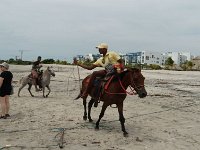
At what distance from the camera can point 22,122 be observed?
12773 millimetres

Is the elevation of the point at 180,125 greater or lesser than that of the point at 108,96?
lesser

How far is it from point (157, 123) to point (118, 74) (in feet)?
9.99

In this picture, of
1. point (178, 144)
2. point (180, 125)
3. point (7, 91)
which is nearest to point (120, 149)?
point (178, 144)

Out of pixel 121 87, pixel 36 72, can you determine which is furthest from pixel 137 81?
pixel 36 72

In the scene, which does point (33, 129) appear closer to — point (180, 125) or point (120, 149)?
point (120, 149)

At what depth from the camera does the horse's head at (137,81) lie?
10.7 meters

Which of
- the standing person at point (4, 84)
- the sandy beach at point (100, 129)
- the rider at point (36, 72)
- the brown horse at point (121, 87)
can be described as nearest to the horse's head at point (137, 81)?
the brown horse at point (121, 87)

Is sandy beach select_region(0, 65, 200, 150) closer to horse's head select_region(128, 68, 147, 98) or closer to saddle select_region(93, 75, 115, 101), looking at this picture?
saddle select_region(93, 75, 115, 101)

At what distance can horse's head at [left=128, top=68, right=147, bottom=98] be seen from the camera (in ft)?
35.1

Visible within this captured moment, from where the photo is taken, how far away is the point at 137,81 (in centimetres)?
1084

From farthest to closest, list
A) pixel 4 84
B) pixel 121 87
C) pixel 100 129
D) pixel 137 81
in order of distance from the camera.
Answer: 1. pixel 4 84
2. pixel 100 129
3. pixel 121 87
4. pixel 137 81

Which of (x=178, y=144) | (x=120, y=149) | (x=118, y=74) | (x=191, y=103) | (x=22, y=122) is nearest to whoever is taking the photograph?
(x=120, y=149)

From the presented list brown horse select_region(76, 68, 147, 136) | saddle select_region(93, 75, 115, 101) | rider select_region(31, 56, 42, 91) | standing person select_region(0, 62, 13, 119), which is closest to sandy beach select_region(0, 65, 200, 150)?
standing person select_region(0, 62, 13, 119)

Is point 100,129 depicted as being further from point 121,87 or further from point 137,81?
point 137,81
